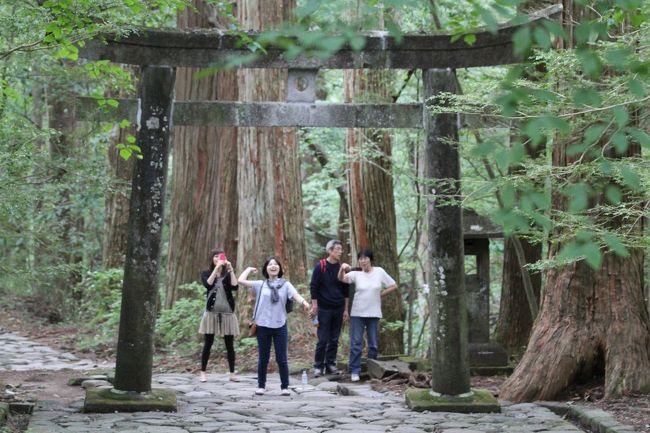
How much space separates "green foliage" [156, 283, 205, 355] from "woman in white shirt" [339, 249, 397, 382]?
13.7 ft

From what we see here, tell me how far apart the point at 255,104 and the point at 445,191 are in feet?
7.55

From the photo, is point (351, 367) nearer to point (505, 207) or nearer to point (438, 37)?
point (438, 37)

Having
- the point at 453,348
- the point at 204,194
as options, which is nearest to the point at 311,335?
the point at 204,194

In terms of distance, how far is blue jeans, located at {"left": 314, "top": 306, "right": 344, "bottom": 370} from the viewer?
1255cm

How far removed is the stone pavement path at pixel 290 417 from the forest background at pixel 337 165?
1643mm

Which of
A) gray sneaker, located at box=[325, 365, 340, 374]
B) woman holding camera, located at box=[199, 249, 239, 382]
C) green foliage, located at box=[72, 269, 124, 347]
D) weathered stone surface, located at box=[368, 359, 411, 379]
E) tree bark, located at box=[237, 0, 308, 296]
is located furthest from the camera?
green foliage, located at box=[72, 269, 124, 347]

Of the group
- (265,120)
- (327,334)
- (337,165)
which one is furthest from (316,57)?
(337,165)

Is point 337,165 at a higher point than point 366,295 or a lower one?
higher

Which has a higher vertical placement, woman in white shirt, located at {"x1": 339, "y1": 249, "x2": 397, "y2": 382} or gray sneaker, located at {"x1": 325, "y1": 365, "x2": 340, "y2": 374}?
woman in white shirt, located at {"x1": 339, "y1": 249, "x2": 397, "y2": 382}

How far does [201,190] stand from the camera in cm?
1800

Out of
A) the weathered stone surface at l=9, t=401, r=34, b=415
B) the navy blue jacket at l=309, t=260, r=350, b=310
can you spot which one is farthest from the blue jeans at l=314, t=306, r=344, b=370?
the weathered stone surface at l=9, t=401, r=34, b=415

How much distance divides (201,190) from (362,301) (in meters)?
6.69

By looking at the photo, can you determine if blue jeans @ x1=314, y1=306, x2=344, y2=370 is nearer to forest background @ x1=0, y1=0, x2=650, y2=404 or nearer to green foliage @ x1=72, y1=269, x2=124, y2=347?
forest background @ x1=0, y1=0, x2=650, y2=404

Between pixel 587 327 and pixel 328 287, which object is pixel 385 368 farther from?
pixel 587 327
